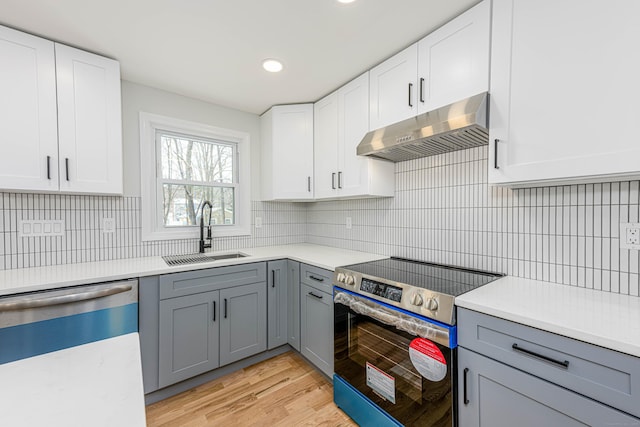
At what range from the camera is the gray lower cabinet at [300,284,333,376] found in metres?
1.96

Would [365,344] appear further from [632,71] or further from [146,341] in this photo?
[632,71]

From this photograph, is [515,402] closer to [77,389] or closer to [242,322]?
[77,389]

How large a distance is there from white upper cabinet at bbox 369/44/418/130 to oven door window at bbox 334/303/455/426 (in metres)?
1.30

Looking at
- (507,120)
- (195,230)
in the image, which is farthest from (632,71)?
(195,230)

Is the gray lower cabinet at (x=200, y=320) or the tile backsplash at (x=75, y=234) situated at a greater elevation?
the tile backsplash at (x=75, y=234)

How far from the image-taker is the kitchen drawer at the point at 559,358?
0.83m

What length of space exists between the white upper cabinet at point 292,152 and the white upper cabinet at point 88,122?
4.06 ft

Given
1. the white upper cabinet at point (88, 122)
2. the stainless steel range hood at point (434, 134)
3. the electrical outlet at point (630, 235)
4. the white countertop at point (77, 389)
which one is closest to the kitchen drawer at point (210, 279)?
the white upper cabinet at point (88, 122)

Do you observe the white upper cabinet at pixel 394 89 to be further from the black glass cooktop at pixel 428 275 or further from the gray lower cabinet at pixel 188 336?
the gray lower cabinet at pixel 188 336

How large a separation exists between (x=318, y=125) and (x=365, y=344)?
1871 mm

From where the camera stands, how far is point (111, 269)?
1.82m

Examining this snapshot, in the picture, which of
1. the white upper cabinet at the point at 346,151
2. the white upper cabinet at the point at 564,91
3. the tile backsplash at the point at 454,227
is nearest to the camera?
the white upper cabinet at the point at 564,91

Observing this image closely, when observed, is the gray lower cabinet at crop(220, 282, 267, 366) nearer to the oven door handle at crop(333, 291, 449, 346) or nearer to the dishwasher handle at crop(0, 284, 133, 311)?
the dishwasher handle at crop(0, 284, 133, 311)

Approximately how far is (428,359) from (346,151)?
1.57 meters
